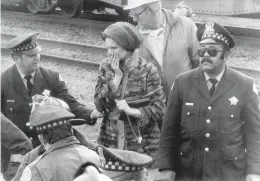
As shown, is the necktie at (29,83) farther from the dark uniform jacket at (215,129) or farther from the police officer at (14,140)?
the dark uniform jacket at (215,129)

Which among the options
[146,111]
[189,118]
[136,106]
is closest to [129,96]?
[136,106]

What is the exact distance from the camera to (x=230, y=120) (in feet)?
13.6

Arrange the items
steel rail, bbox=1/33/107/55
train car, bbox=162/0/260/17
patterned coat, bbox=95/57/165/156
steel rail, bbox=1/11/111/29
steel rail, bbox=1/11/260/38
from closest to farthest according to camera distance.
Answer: patterned coat, bbox=95/57/165/156
steel rail, bbox=1/33/107/55
steel rail, bbox=1/11/260/38
train car, bbox=162/0/260/17
steel rail, bbox=1/11/111/29

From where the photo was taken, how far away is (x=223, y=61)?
4.19 metres

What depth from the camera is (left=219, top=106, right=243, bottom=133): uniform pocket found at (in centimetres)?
414

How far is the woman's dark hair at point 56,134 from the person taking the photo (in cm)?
360

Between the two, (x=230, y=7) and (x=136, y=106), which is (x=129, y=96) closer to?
(x=136, y=106)

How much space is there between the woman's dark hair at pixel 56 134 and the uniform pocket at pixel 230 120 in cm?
130

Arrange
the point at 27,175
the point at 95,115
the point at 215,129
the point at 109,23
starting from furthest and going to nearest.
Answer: the point at 109,23 < the point at 95,115 < the point at 215,129 < the point at 27,175

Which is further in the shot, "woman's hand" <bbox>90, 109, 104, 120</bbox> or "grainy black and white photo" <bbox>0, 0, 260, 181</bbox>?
"woman's hand" <bbox>90, 109, 104, 120</bbox>

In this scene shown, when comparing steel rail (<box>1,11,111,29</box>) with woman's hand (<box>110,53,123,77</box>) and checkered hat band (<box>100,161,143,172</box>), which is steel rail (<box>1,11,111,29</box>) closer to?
woman's hand (<box>110,53,123,77</box>)

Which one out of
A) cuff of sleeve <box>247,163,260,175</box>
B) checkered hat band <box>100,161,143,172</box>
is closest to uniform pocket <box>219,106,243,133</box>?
cuff of sleeve <box>247,163,260,175</box>

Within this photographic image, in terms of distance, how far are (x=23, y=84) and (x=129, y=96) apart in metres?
1.19

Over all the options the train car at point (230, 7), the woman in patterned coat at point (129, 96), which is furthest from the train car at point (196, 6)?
the woman in patterned coat at point (129, 96)
